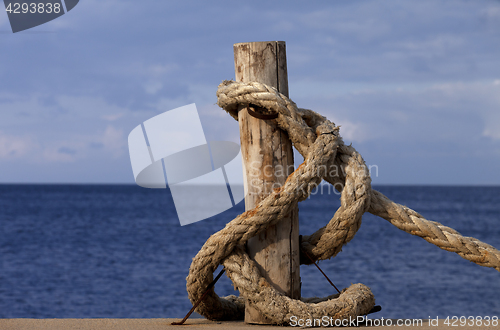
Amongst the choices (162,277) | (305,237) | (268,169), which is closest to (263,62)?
(268,169)

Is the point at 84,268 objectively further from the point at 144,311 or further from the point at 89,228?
the point at 89,228

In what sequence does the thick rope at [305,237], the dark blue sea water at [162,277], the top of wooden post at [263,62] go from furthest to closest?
the dark blue sea water at [162,277]
the top of wooden post at [263,62]
the thick rope at [305,237]

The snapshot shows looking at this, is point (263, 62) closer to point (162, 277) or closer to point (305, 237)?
point (305, 237)

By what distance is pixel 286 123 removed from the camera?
2.96m

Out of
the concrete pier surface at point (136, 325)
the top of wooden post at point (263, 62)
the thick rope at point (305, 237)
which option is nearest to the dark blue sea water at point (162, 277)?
the concrete pier surface at point (136, 325)

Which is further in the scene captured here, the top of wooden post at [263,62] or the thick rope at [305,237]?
the top of wooden post at [263,62]

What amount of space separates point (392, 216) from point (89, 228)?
33.5m

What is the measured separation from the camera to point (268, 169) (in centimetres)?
301

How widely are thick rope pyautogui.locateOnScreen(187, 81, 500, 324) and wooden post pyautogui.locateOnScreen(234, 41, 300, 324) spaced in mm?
87

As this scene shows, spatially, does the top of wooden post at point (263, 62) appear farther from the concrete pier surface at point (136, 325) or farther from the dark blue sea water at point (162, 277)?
the dark blue sea water at point (162, 277)

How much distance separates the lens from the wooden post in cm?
300

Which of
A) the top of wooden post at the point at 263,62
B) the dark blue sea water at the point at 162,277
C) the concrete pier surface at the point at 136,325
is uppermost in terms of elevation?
the top of wooden post at the point at 263,62

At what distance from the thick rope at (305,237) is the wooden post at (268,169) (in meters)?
0.09

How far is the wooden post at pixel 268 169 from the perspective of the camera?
300 cm
